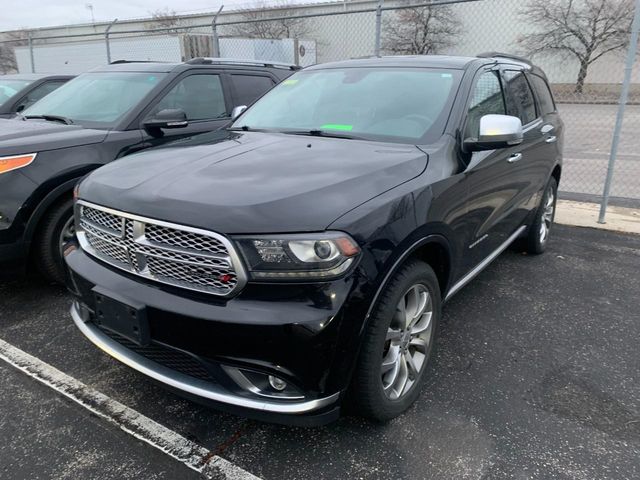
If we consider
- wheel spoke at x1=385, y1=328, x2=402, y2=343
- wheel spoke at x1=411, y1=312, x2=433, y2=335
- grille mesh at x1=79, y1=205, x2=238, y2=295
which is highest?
grille mesh at x1=79, y1=205, x2=238, y2=295

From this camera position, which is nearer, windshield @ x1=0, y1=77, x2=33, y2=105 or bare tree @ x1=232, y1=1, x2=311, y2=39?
windshield @ x1=0, y1=77, x2=33, y2=105

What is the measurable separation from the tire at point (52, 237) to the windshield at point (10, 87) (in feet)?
14.5

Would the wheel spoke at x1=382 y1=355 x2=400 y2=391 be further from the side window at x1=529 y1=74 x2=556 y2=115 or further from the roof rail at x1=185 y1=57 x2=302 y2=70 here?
the roof rail at x1=185 y1=57 x2=302 y2=70

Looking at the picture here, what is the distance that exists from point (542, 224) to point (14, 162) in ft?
15.1

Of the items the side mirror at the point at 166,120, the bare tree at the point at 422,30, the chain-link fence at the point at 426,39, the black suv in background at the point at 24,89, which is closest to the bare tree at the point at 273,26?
the chain-link fence at the point at 426,39

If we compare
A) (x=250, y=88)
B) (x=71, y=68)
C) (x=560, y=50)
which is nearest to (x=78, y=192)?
(x=250, y=88)

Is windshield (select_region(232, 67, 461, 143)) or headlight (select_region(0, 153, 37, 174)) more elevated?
windshield (select_region(232, 67, 461, 143))

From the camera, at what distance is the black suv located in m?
1.94

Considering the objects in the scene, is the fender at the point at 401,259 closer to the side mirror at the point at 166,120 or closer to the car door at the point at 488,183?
the car door at the point at 488,183

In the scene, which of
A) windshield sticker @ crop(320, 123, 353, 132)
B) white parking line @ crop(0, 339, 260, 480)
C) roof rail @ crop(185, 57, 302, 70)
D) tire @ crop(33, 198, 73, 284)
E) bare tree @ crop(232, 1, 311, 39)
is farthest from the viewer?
bare tree @ crop(232, 1, 311, 39)

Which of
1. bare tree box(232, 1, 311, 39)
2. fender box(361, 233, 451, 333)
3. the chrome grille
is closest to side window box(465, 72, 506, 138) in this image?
fender box(361, 233, 451, 333)

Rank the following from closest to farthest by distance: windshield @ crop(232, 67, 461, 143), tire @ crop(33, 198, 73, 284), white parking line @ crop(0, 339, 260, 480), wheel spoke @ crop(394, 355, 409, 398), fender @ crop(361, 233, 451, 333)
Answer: fender @ crop(361, 233, 451, 333) → white parking line @ crop(0, 339, 260, 480) → wheel spoke @ crop(394, 355, 409, 398) → windshield @ crop(232, 67, 461, 143) → tire @ crop(33, 198, 73, 284)

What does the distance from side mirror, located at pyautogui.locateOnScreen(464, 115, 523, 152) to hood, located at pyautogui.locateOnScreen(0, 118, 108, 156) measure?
2.93 meters

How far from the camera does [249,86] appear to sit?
5539mm
